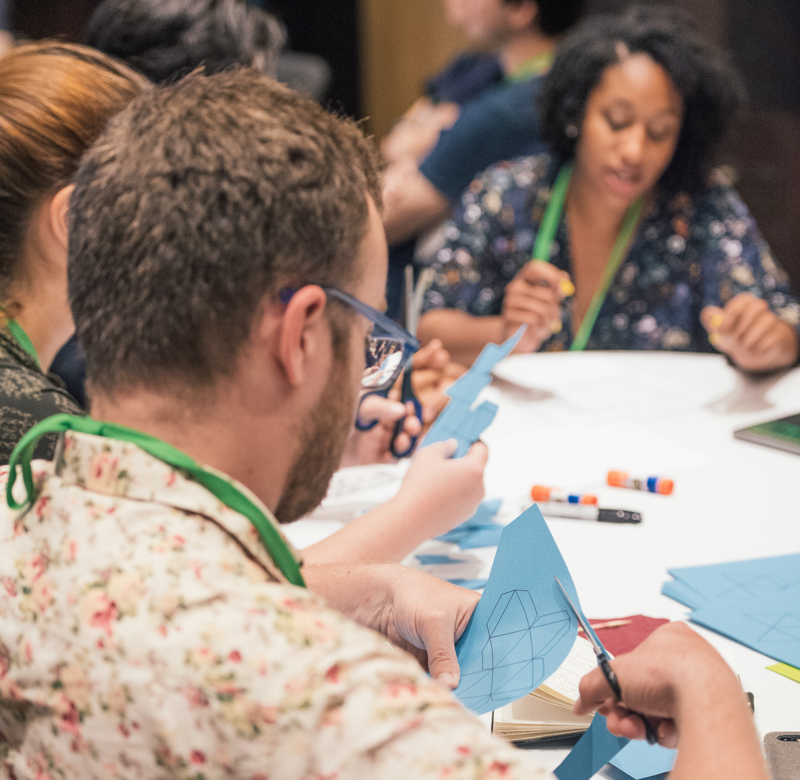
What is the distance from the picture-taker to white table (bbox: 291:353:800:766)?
41.4 inches

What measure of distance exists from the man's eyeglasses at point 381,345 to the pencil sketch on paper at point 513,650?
239mm

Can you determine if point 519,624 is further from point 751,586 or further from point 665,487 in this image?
point 665,487

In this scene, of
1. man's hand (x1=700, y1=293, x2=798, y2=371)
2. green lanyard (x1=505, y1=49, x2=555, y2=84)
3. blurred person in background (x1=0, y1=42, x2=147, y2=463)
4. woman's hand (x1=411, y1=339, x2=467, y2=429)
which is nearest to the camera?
blurred person in background (x1=0, y1=42, x2=147, y2=463)

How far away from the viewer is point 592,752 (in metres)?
0.72

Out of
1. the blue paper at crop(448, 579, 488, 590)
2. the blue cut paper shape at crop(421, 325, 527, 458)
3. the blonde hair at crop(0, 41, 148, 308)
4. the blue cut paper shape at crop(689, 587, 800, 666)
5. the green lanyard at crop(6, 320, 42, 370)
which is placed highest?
the blonde hair at crop(0, 41, 148, 308)

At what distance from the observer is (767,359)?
5.94 feet

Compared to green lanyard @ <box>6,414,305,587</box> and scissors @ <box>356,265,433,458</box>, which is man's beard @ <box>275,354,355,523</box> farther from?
scissors @ <box>356,265,433,458</box>

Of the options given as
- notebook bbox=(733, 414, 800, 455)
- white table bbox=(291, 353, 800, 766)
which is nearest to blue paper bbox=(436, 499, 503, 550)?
white table bbox=(291, 353, 800, 766)

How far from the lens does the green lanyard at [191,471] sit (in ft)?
1.84

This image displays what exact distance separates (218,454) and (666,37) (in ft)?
6.44

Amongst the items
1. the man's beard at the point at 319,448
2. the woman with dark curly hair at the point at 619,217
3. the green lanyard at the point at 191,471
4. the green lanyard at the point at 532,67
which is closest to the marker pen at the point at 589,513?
the man's beard at the point at 319,448

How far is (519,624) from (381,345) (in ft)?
0.90

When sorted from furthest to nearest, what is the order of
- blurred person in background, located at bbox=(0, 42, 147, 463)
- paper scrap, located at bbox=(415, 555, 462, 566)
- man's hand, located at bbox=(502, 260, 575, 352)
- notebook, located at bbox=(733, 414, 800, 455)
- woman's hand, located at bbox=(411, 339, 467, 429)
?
man's hand, located at bbox=(502, 260, 575, 352) < woman's hand, located at bbox=(411, 339, 467, 429) < notebook, located at bbox=(733, 414, 800, 455) < paper scrap, located at bbox=(415, 555, 462, 566) < blurred person in background, located at bbox=(0, 42, 147, 463)

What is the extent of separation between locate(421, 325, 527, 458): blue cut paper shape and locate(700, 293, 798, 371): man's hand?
0.75m
